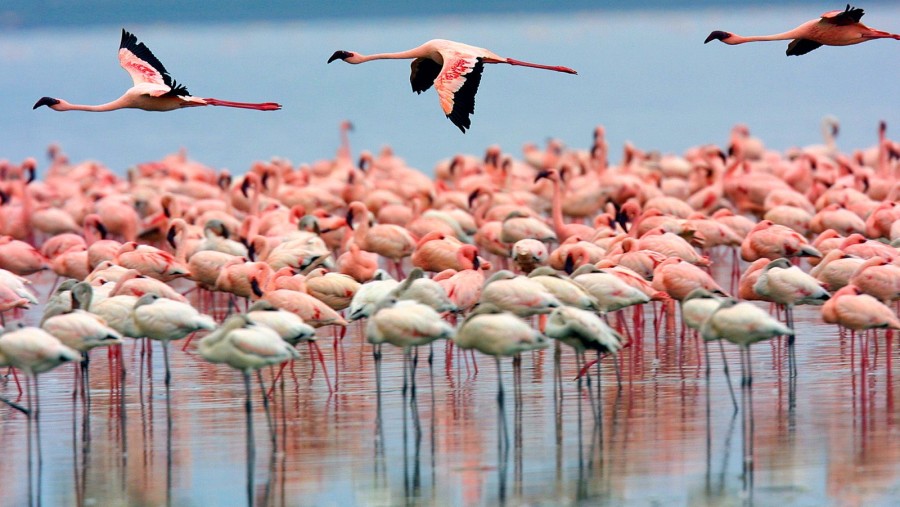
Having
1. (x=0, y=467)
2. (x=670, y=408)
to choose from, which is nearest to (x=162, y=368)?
(x=0, y=467)

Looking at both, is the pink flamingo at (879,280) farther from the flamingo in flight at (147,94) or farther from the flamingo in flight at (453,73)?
the flamingo in flight at (147,94)

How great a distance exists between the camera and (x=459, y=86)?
10.8m

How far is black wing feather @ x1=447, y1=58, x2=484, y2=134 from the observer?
33.7 feet

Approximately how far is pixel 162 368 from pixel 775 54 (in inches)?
2952

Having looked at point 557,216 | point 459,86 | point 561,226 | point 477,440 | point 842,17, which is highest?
point 842,17

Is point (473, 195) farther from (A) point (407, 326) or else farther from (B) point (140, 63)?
(A) point (407, 326)

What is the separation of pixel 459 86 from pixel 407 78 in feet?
226

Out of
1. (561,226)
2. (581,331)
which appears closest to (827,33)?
(561,226)

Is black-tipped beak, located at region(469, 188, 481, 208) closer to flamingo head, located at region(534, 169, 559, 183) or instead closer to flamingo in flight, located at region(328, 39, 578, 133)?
flamingo head, located at region(534, 169, 559, 183)

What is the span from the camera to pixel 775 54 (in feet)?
→ 274

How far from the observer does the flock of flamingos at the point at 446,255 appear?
28.8 ft

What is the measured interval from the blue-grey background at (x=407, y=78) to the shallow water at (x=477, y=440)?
2938 centimetres

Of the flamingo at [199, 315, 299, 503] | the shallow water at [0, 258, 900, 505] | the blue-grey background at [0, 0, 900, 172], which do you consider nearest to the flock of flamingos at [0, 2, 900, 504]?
the flamingo at [199, 315, 299, 503]

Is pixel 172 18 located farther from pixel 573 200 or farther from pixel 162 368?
pixel 162 368
